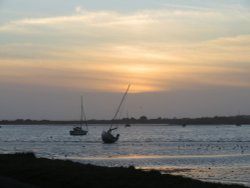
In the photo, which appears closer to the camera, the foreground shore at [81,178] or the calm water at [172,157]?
the foreground shore at [81,178]

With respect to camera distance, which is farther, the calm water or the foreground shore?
the calm water

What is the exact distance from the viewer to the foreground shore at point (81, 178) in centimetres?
2306

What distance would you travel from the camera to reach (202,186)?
2277 centimetres

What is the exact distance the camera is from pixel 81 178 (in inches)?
971

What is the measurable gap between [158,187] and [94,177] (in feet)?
12.8

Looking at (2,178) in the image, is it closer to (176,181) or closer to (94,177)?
(94,177)

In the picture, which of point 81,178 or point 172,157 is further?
point 172,157

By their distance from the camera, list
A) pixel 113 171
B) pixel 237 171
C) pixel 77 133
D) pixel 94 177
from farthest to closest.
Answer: pixel 77 133, pixel 237 171, pixel 113 171, pixel 94 177

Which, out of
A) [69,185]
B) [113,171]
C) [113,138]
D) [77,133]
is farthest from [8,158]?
[77,133]

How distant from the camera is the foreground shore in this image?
2306cm

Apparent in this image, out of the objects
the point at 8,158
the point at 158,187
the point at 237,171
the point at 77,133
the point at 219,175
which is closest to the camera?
the point at 158,187

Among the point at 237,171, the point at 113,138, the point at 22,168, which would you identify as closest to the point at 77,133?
the point at 113,138

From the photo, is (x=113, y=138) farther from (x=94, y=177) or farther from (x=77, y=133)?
(x=94, y=177)

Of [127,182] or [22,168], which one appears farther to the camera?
[22,168]
